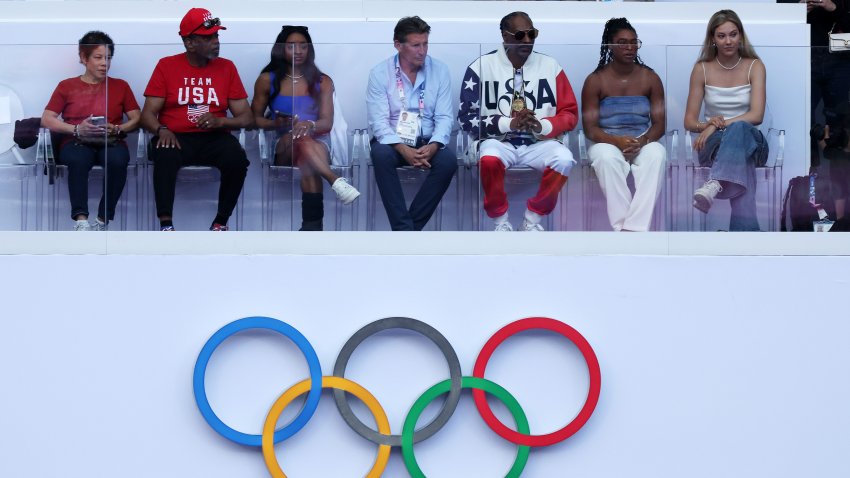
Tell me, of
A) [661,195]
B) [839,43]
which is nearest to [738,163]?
[661,195]

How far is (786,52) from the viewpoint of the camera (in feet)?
22.3

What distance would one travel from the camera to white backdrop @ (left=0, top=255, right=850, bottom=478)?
255 inches

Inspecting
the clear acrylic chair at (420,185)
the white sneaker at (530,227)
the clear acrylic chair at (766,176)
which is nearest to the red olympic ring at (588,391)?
the white sneaker at (530,227)

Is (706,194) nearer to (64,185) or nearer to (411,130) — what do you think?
(411,130)

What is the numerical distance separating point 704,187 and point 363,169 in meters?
1.78

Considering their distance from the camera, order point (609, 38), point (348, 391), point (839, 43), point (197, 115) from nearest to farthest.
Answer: point (348, 391)
point (197, 115)
point (839, 43)
point (609, 38)

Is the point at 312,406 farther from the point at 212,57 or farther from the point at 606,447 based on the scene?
the point at 212,57

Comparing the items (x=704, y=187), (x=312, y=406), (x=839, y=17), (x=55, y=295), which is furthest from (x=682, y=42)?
(x=55, y=295)

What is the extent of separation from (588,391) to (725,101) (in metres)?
1.68

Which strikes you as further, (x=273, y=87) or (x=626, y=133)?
(x=273, y=87)

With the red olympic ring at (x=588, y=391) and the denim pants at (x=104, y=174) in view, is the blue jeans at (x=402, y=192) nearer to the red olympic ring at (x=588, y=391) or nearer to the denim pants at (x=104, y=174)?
the red olympic ring at (x=588, y=391)

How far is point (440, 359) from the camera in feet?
21.4

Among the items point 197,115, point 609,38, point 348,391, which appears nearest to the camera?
point 348,391

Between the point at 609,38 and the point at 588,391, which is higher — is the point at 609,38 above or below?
above
